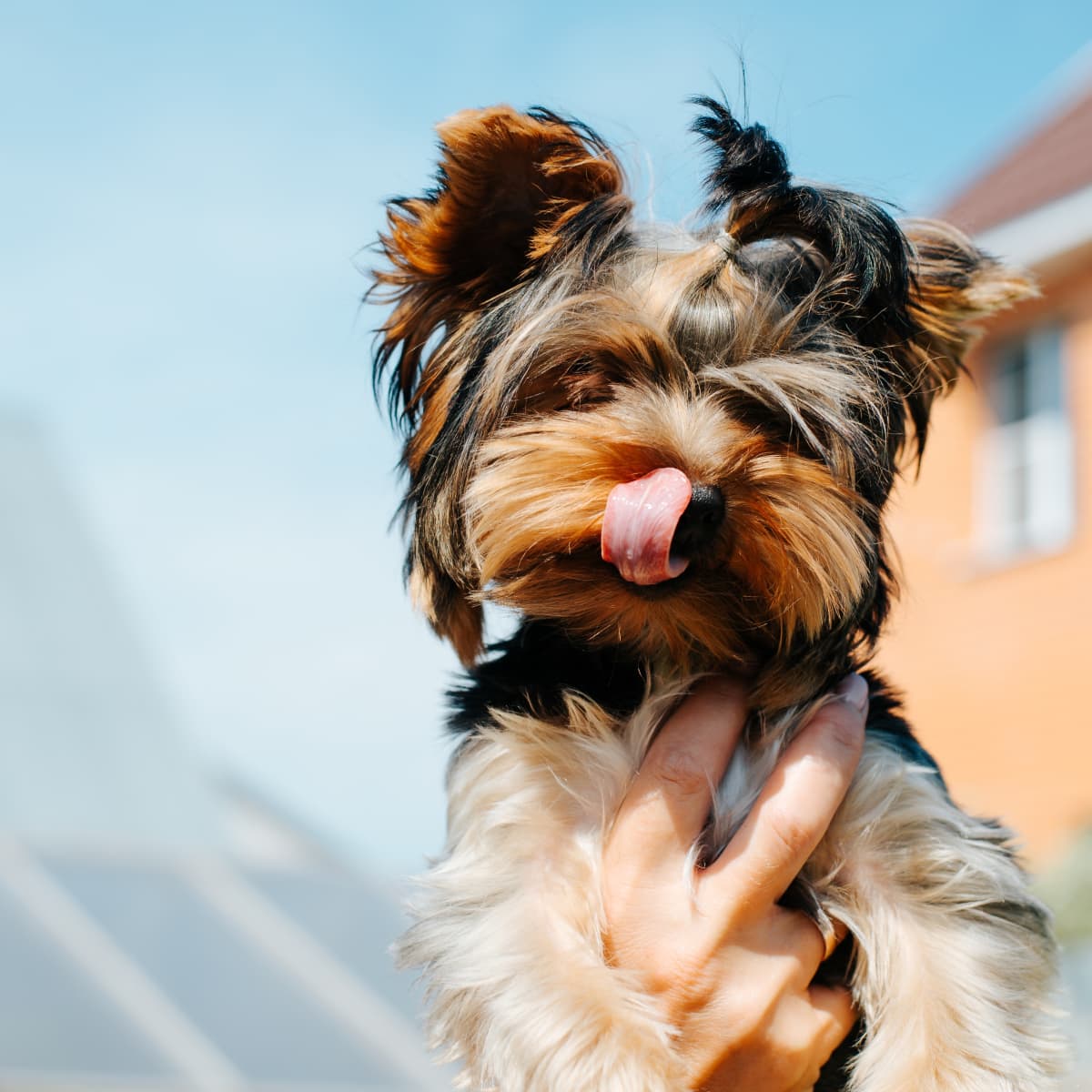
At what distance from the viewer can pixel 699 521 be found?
227cm

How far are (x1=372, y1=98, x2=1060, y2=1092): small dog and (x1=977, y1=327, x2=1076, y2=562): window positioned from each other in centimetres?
986

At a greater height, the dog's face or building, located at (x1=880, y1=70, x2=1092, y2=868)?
the dog's face

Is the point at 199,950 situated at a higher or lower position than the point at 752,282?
lower

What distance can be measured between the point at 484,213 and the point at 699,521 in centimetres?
81

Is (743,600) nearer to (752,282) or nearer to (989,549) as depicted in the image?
(752,282)

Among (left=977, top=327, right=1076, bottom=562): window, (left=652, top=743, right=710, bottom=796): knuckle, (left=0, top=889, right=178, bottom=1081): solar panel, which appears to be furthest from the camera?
(left=977, top=327, right=1076, bottom=562): window

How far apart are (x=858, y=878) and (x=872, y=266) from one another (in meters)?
1.18

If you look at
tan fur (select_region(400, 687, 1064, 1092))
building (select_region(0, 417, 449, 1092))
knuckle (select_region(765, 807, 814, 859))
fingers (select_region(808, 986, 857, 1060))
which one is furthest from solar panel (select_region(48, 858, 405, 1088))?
knuckle (select_region(765, 807, 814, 859))

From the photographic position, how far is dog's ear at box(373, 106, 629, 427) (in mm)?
2453

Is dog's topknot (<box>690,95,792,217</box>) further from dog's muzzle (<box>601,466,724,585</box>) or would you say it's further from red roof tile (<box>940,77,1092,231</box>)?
red roof tile (<box>940,77,1092,231</box>)

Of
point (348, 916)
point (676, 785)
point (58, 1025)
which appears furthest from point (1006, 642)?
point (676, 785)

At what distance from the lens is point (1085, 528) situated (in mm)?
11555

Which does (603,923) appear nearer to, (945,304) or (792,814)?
(792,814)

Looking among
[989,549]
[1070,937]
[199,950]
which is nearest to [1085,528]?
[989,549]
